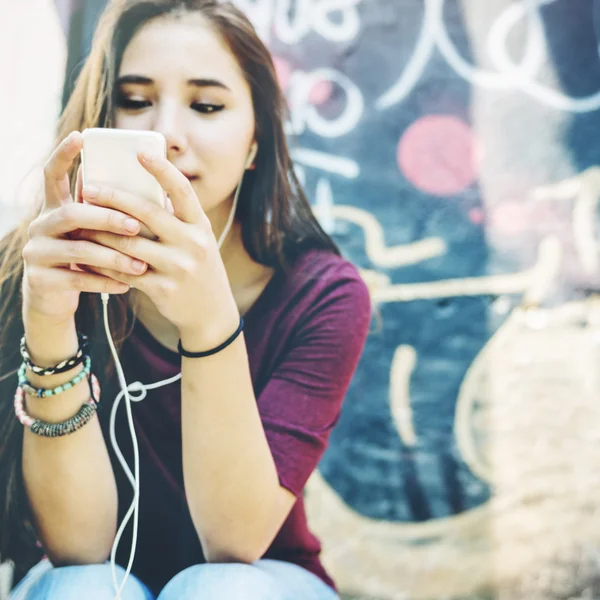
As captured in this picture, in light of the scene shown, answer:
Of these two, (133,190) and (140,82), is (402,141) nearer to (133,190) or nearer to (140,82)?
(140,82)

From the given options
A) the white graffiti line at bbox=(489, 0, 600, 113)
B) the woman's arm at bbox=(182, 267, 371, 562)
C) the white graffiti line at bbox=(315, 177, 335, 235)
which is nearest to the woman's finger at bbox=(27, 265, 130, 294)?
the woman's arm at bbox=(182, 267, 371, 562)

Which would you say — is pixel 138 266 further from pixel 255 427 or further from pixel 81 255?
pixel 255 427

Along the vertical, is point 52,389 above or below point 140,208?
below

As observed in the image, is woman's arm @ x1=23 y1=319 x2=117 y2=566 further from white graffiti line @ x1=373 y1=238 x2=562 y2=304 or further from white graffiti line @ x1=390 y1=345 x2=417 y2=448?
white graffiti line @ x1=373 y1=238 x2=562 y2=304

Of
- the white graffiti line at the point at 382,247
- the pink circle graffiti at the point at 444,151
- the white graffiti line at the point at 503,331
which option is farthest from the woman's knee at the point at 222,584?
the pink circle graffiti at the point at 444,151

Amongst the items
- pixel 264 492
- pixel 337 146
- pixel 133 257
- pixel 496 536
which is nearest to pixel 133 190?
pixel 133 257

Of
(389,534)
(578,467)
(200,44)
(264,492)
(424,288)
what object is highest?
(200,44)

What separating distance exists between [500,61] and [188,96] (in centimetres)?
56

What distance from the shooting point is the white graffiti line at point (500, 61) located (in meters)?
1.11

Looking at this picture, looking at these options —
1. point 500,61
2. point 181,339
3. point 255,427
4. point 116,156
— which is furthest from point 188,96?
point 500,61

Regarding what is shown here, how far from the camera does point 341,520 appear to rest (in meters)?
1.11

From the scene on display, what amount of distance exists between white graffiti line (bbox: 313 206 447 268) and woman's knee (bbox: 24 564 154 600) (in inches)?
24.7

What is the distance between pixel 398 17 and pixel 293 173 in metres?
0.33

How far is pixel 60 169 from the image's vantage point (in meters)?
0.70
